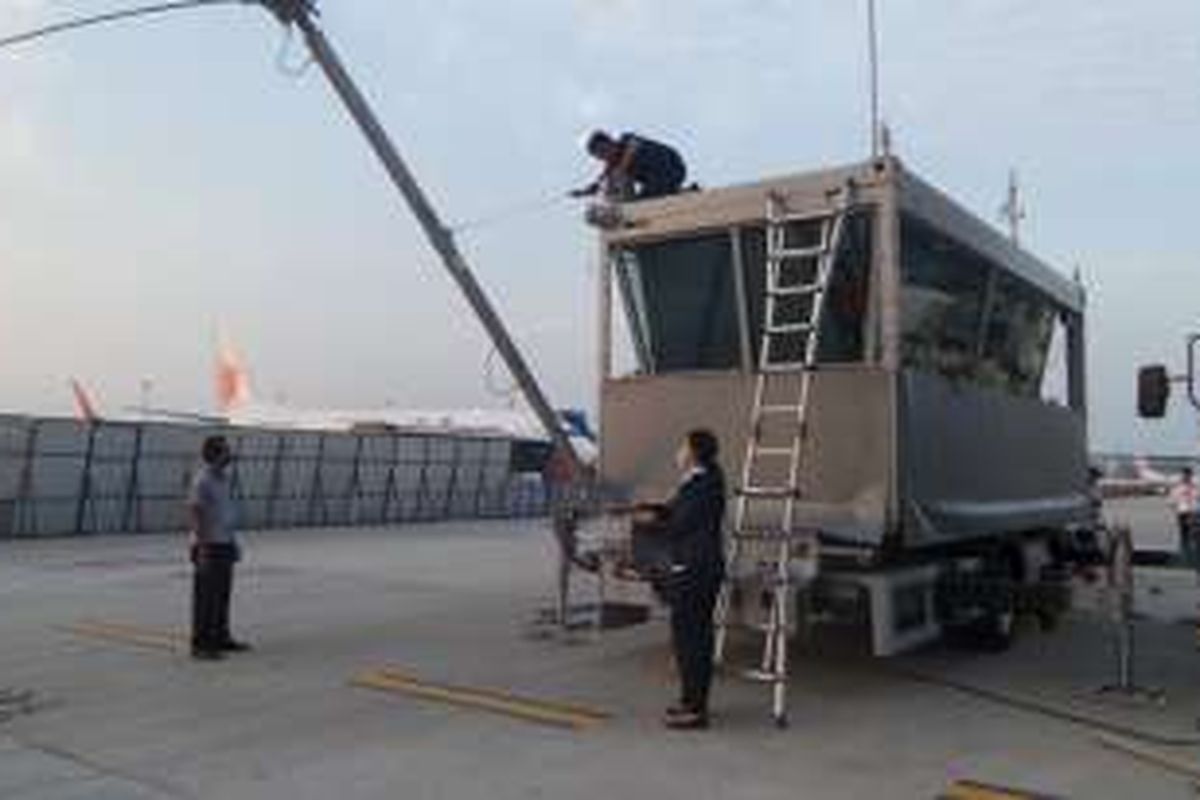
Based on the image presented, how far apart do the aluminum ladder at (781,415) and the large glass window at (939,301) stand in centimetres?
59

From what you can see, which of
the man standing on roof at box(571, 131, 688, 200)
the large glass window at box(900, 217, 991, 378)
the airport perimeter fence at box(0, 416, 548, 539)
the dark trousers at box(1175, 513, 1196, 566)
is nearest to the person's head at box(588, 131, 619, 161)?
the man standing on roof at box(571, 131, 688, 200)

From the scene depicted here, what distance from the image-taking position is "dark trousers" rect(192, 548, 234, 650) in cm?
1180

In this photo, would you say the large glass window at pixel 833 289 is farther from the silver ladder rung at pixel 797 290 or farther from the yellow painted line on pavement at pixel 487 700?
the yellow painted line on pavement at pixel 487 700

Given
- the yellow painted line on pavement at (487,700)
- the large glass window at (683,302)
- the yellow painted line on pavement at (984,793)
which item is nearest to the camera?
the yellow painted line on pavement at (984,793)

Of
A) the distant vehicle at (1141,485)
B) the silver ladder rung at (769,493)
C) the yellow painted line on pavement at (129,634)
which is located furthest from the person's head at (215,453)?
the distant vehicle at (1141,485)

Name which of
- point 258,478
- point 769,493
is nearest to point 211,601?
point 769,493

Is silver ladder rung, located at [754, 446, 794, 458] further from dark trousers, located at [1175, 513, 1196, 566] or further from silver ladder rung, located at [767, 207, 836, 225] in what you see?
dark trousers, located at [1175, 513, 1196, 566]

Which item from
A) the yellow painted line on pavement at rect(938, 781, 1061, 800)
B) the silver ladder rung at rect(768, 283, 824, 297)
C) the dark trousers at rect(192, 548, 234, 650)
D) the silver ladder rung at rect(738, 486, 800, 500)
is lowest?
the yellow painted line on pavement at rect(938, 781, 1061, 800)

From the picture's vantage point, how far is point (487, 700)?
9.84 metres

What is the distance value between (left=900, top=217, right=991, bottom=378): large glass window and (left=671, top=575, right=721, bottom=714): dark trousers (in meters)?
2.36

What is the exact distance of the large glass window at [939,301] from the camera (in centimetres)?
1027

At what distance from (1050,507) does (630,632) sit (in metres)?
3.99

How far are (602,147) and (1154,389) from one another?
433 cm

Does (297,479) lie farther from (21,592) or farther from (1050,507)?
(1050,507)
